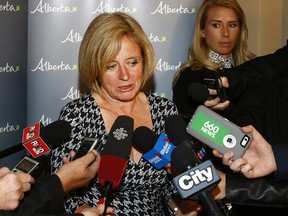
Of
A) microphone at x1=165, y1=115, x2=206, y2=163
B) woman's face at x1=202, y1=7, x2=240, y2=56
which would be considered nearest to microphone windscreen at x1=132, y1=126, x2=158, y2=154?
microphone at x1=165, y1=115, x2=206, y2=163

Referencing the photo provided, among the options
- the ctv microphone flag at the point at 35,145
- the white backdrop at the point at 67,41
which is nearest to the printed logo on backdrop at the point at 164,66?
the white backdrop at the point at 67,41

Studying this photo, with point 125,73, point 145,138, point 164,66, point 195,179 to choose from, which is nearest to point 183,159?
point 195,179

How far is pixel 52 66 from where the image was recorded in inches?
134

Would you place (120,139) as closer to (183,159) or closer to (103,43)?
(183,159)

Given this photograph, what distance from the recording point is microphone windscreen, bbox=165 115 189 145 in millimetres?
1777

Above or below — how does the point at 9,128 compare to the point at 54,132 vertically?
below

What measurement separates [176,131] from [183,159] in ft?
1.14

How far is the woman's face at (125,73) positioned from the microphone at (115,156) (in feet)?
1.31

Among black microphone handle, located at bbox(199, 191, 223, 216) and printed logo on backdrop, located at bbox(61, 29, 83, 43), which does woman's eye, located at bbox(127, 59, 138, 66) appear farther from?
black microphone handle, located at bbox(199, 191, 223, 216)

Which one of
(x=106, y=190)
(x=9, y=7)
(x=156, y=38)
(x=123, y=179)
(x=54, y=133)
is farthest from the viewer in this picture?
(x=156, y=38)

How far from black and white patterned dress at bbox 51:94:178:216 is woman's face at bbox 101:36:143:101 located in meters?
0.12

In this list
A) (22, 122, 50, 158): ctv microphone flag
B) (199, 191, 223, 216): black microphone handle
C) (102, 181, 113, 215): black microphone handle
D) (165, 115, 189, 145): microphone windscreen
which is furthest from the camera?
(22, 122, 50, 158): ctv microphone flag

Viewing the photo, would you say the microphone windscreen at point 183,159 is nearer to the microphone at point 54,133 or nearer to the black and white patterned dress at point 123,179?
the microphone at point 54,133

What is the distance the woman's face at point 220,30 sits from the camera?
139 inches
